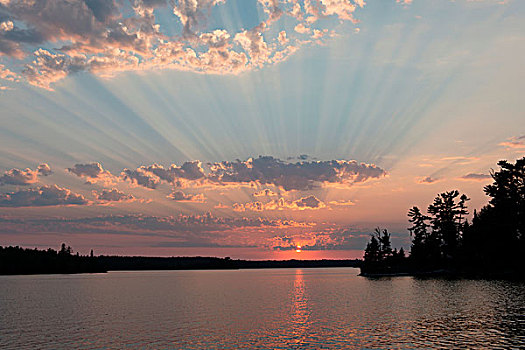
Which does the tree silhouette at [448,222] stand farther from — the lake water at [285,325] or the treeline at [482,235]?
the lake water at [285,325]

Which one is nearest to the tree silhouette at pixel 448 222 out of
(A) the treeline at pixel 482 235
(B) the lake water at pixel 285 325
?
(A) the treeline at pixel 482 235

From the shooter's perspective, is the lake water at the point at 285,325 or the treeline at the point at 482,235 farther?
the treeline at the point at 482,235

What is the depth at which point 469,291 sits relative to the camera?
100875mm

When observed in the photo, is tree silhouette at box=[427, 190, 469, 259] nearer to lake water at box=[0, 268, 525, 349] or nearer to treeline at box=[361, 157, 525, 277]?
treeline at box=[361, 157, 525, 277]

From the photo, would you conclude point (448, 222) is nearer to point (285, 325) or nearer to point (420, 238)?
→ point (420, 238)

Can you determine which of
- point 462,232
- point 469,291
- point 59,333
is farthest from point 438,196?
point 59,333

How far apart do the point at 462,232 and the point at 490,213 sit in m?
47.8

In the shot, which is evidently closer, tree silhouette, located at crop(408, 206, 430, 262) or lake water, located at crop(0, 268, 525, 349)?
lake water, located at crop(0, 268, 525, 349)

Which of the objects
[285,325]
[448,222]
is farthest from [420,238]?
[285,325]

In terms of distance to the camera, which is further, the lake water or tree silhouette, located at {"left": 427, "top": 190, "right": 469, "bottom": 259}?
tree silhouette, located at {"left": 427, "top": 190, "right": 469, "bottom": 259}

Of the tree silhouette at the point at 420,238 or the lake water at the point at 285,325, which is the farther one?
the tree silhouette at the point at 420,238

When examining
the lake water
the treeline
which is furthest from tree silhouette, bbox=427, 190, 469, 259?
the lake water

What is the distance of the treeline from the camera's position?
426 ft

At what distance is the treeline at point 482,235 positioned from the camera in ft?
426
